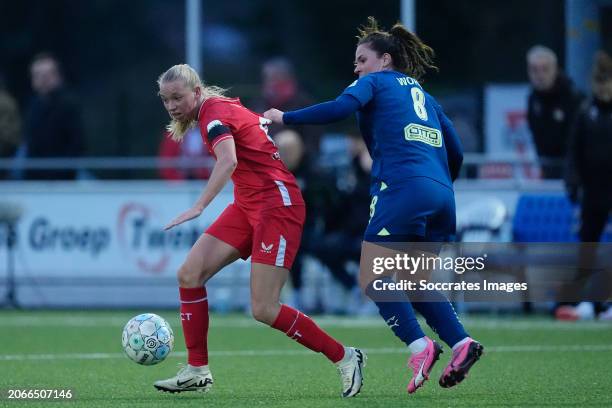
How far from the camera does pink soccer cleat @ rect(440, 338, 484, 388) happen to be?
709 cm

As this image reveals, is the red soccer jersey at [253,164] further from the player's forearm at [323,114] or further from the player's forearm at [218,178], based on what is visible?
the player's forearm at [323,114]

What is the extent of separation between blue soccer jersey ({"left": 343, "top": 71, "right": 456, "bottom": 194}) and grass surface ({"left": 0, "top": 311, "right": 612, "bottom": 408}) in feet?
3.92

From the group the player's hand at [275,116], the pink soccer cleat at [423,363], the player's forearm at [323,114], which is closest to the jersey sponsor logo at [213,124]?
the player's hand at [275,116]

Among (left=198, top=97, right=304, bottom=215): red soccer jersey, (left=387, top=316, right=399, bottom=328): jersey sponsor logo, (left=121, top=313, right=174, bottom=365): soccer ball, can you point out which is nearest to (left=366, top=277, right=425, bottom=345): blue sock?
(left=387, top=316, right=399, bottom=328): jersey sponsor logo

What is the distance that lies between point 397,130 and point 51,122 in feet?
27.6

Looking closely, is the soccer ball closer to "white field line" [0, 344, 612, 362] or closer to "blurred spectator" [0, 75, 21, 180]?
"white field line" [0, 344, 612, 362]

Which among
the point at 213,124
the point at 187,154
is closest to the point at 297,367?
the point at 213,124

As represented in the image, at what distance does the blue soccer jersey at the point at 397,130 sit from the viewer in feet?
24.3

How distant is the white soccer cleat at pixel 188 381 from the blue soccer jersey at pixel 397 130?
1.41 meters

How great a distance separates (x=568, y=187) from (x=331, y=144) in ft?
16.7

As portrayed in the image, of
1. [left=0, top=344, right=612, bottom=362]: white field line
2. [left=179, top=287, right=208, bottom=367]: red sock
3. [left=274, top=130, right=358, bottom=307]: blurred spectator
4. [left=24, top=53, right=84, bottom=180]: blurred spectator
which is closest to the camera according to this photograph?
[left=179, top=287, right=208, bottom=367]: red sock

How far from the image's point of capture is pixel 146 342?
7.78 m

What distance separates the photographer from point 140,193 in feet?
47.5

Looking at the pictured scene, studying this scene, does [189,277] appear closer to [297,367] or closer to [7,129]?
[297,367]
